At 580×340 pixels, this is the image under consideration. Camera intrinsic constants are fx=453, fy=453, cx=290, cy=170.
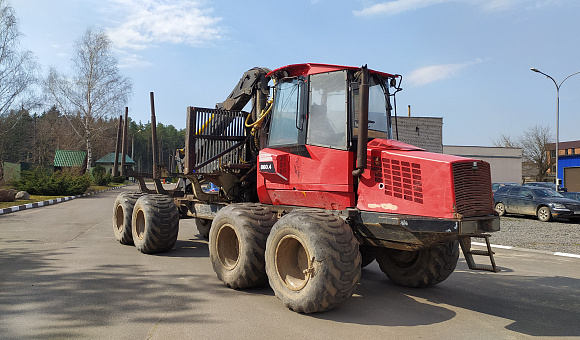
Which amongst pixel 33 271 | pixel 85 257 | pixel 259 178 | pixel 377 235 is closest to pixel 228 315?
pixel 377 235

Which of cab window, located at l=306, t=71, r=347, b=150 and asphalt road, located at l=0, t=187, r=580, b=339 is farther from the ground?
cab window, located at l=306, t=71, r=347, b=150

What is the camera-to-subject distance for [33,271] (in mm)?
7000

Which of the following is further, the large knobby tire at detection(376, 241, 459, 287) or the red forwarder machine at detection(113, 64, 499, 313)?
the large knobby tire at detection(376, 241, 459, 287)

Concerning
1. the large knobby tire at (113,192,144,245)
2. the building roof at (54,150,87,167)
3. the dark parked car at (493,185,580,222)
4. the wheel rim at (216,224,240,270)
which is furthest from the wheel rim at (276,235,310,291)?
the building roof at (54,150,87,167)

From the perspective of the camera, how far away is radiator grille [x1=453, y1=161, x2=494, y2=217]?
188 inches

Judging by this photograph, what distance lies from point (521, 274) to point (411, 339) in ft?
14.5

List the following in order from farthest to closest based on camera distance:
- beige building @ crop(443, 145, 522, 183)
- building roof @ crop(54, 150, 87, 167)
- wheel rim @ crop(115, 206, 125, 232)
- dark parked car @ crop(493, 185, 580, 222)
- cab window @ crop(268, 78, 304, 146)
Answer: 1. building roof @ crop(54, 150, 87, 167)
2. beige building @ crop(443, 145, 522, 183)
3. dark parked car @ crop(493, 185, 580, 222)
4. wheel rim @ crop(115, 206, 125, 232)
5. cab window @ crop(268, 78, 304, 146)

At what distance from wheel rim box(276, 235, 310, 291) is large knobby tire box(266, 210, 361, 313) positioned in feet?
0.04

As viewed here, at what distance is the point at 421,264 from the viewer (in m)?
6.49

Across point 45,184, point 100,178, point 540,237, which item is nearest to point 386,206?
point 540,237

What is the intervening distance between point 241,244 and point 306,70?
2.53m

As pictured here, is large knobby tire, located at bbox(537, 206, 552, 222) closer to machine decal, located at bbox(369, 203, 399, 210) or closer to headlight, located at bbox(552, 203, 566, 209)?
headlight, located at bbox(552, 203, 566, 209)

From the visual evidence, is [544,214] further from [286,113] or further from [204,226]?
[286,113]

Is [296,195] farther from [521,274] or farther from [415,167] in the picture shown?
[521,274]
